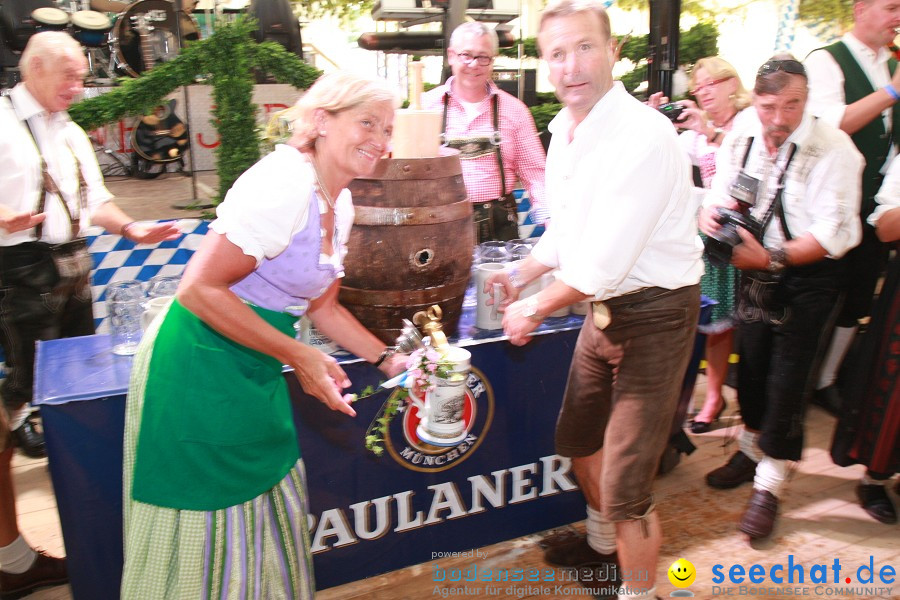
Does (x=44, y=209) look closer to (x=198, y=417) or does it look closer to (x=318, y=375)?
(x=198, y=417)

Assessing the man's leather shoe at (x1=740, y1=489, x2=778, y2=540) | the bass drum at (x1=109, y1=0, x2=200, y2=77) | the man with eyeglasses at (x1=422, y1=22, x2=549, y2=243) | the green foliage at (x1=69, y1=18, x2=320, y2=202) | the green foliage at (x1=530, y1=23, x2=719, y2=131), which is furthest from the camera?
the bass drum at (x1=109, y1=0, x2=200, y2=77)

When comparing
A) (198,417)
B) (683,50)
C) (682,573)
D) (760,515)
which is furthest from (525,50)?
(198,417)

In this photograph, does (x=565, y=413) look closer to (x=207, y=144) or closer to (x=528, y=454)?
(x=528, y=454)

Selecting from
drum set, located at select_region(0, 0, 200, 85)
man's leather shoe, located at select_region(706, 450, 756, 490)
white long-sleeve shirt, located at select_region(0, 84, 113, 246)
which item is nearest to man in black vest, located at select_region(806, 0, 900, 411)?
man's leather shoe, located at select_region(706, 450, 756, 490)

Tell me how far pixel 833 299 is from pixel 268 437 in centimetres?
194

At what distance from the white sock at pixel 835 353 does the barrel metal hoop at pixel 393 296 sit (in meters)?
2.01

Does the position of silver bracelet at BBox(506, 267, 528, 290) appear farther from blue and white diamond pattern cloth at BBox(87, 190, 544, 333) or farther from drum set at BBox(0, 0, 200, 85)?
drum set at BBox(0, 0, 200, 85)

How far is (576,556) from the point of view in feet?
8.09

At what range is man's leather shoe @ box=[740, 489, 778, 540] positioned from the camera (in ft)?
8.49

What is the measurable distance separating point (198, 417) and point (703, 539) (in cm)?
192

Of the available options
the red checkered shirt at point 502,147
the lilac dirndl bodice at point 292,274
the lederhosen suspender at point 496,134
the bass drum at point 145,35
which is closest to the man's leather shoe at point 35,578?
the lilac dirndl bodice at point 292,274

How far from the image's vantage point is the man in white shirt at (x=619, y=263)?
1.72 m

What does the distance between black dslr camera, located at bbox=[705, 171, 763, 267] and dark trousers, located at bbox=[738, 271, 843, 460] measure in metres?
0.26

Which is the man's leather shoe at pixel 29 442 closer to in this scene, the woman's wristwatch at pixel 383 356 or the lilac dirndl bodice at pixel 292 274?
the woman's wristwatch at pixel 383 356
